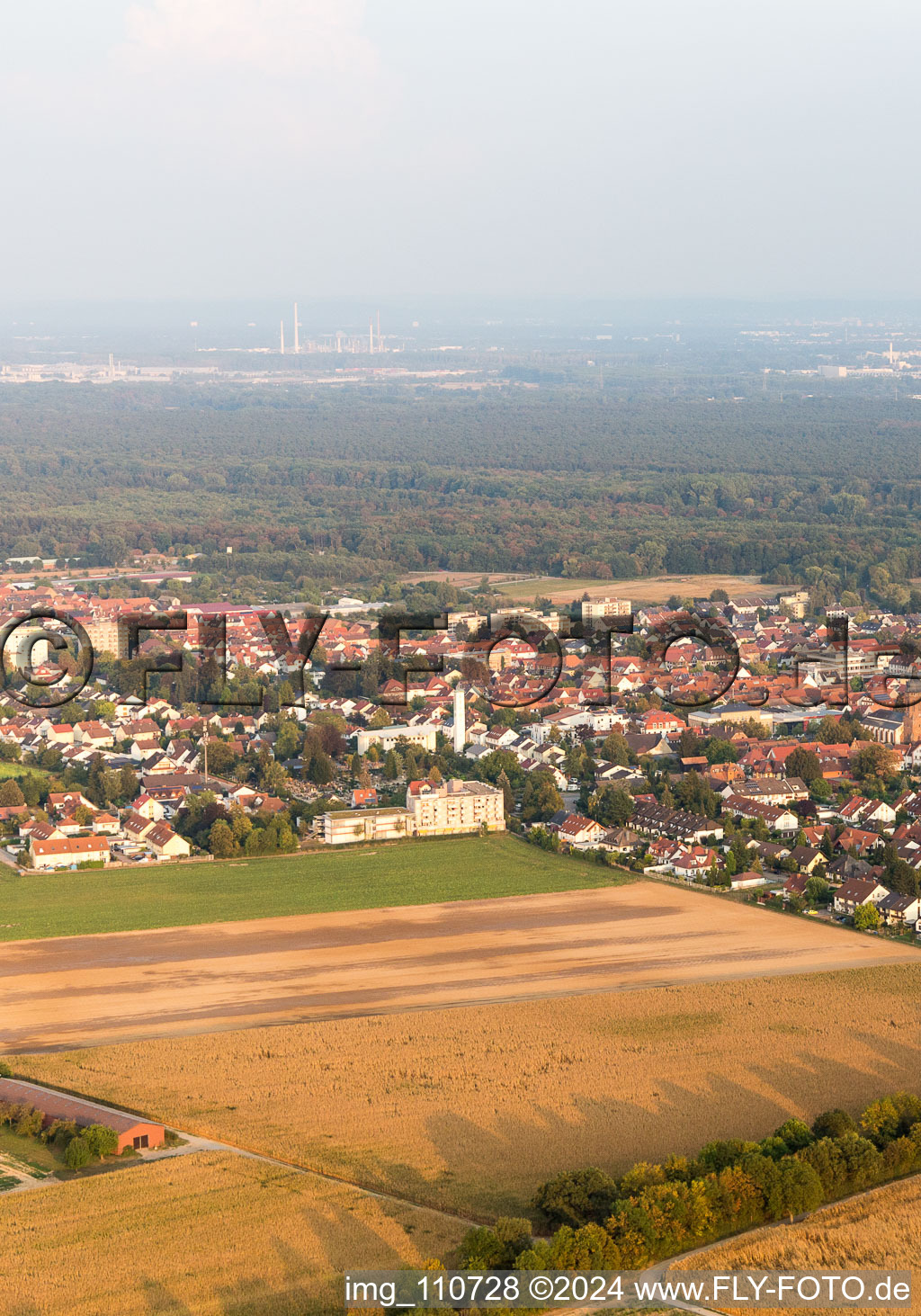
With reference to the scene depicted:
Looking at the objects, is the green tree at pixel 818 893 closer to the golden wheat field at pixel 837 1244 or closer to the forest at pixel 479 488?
the golden wheat field at pixel 837 1244

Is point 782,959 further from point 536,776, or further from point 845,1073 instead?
point 536,776

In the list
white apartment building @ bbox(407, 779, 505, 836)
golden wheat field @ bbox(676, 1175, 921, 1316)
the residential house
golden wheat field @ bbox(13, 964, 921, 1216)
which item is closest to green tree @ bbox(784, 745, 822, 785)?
white apartment building @ bbox(407, 779, 505, 836)

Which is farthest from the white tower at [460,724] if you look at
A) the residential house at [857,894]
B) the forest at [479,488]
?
the forest at [479,488]

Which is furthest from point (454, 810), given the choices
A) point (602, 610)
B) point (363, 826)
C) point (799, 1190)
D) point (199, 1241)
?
point (602, 610)

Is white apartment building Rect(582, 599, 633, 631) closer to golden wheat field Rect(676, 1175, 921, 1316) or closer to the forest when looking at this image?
the forest

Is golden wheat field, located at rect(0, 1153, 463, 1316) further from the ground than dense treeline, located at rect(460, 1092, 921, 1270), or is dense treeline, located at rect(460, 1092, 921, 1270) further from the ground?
dense treeline, located at rect(460, 1092, 921, 1270)

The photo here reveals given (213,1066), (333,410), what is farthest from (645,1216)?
(333,410)
